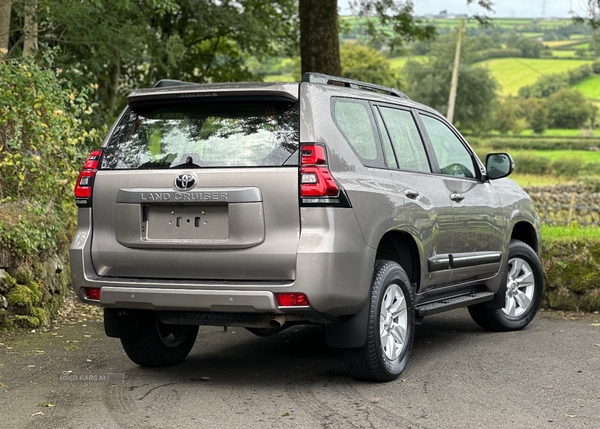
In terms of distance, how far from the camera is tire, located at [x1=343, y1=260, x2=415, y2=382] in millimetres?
6254

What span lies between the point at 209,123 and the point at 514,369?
2.82 metres

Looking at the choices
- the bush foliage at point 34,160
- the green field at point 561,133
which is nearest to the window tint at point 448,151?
the bush foliage at point 34,160

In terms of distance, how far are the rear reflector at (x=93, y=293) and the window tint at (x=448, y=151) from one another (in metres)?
2.92

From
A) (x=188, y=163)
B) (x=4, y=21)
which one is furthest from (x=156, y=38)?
(x=188, y=163)

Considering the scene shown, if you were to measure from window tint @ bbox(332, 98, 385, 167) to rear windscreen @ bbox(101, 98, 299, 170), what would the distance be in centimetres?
40

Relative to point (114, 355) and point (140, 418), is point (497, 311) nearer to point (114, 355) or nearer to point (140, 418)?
point (114, 355)

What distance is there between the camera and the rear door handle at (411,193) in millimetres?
6763

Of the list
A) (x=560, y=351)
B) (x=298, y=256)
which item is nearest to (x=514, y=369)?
(x=560, y=351)

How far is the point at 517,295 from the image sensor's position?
8.87 metres

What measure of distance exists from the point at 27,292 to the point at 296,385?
3.20 meters

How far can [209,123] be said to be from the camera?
6.24 meters

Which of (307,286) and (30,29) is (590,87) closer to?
(30,29)

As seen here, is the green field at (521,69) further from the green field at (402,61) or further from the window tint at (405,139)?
the window tint at (405,139)

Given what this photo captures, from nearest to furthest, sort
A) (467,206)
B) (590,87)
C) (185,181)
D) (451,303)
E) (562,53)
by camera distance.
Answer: (185,181)
(451,303)
(467,206)
(590,87)
(562,53)
